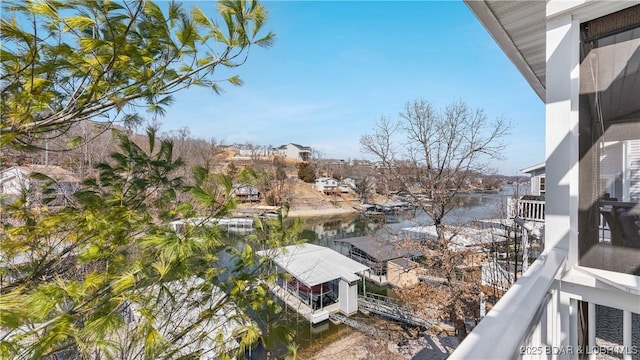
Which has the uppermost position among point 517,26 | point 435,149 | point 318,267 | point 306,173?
point 517,26

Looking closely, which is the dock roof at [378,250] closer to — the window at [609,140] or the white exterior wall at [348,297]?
the white exterior wall at [348,297]

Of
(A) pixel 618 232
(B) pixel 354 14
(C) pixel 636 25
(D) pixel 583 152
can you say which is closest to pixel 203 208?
(D) pixel 583 152

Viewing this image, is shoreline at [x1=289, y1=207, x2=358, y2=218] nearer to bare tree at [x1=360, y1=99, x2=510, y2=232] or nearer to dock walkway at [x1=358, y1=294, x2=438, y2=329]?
dock walkway at [x1=358, y1=294, x2=438, y2=329]

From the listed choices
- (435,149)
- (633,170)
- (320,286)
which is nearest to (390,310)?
(320,286)

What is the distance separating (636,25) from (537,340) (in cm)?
167

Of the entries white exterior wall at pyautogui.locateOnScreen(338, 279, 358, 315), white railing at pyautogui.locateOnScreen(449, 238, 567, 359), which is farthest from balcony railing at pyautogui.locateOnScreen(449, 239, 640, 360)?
white exterior wall at pyautogui.locateOnScreen(338, 279, 358, 315)

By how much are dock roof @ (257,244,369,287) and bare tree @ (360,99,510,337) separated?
2863mm

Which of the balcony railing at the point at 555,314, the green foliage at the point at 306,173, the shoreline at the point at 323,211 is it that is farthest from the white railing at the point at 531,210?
the green foliage at the point at 306,173

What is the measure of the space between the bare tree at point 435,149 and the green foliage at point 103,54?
717 centimetres

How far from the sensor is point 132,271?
1414mm

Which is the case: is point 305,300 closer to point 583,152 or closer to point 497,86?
point 497,86

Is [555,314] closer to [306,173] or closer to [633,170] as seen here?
[633,170]

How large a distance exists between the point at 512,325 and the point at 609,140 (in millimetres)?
1689

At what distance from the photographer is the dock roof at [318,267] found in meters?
9.52
